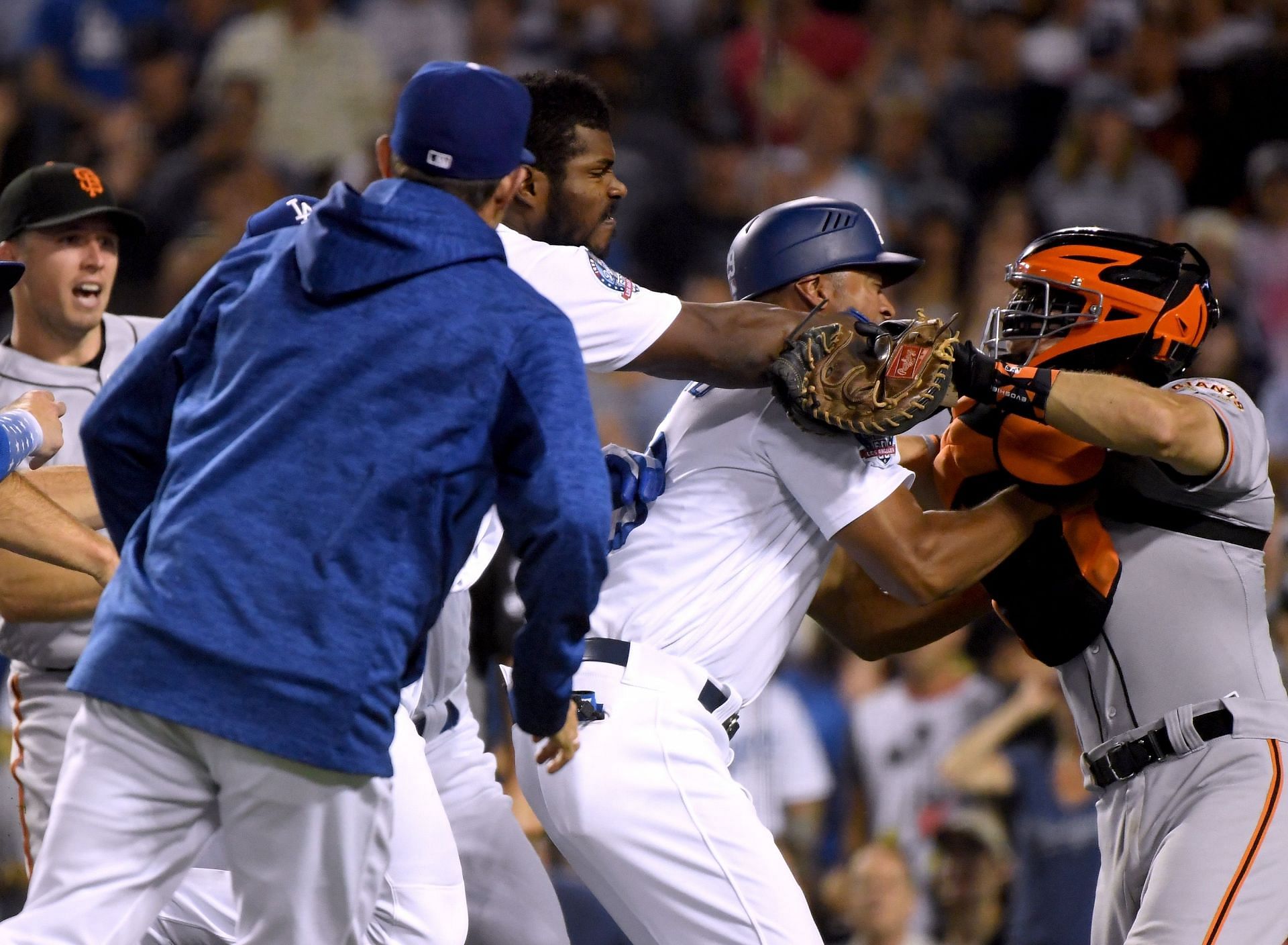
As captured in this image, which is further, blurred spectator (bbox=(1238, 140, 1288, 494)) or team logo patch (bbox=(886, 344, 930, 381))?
blurred spectator (bbox=(1238, 140, 1288, 494))

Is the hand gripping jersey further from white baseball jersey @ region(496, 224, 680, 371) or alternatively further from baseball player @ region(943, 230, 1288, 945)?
white baseball jersey @ region(496, 224, 680, 371)

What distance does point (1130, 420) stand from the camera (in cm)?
324

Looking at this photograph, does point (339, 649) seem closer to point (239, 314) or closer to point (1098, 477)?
point (239, 314)

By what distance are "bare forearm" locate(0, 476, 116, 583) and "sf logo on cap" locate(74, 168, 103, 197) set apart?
1.32m

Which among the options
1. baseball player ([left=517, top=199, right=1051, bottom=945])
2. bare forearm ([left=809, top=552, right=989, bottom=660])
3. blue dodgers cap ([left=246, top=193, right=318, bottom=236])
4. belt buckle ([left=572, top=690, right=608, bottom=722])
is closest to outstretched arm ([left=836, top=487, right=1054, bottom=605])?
baseball player ([left=517, top=199, right=1051, bottom=945])

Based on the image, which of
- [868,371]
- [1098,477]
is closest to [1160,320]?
[1098,477]

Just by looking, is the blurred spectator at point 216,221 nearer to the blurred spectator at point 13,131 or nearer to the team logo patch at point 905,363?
the blurred spectator at point 13,131

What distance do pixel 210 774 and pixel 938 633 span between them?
1.99 meters

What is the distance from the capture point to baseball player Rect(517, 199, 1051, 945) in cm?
294

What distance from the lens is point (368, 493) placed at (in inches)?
96.9

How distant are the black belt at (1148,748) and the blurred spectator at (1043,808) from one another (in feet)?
7.99

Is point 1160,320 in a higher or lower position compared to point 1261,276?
higher

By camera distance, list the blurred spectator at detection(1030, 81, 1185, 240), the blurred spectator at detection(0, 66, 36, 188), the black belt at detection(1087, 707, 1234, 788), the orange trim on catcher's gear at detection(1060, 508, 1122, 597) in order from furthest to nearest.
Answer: the blurred spectator at detection(0, 66, 36, 188)
the blurred spectator at detection(1030, 81, 1185, 240)
the orange trim on catcher's gear at detection(1060, 508, 1122, 597)
the black belt at detection(1087, 707, 1234, 788)

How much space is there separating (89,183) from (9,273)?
915 mm
